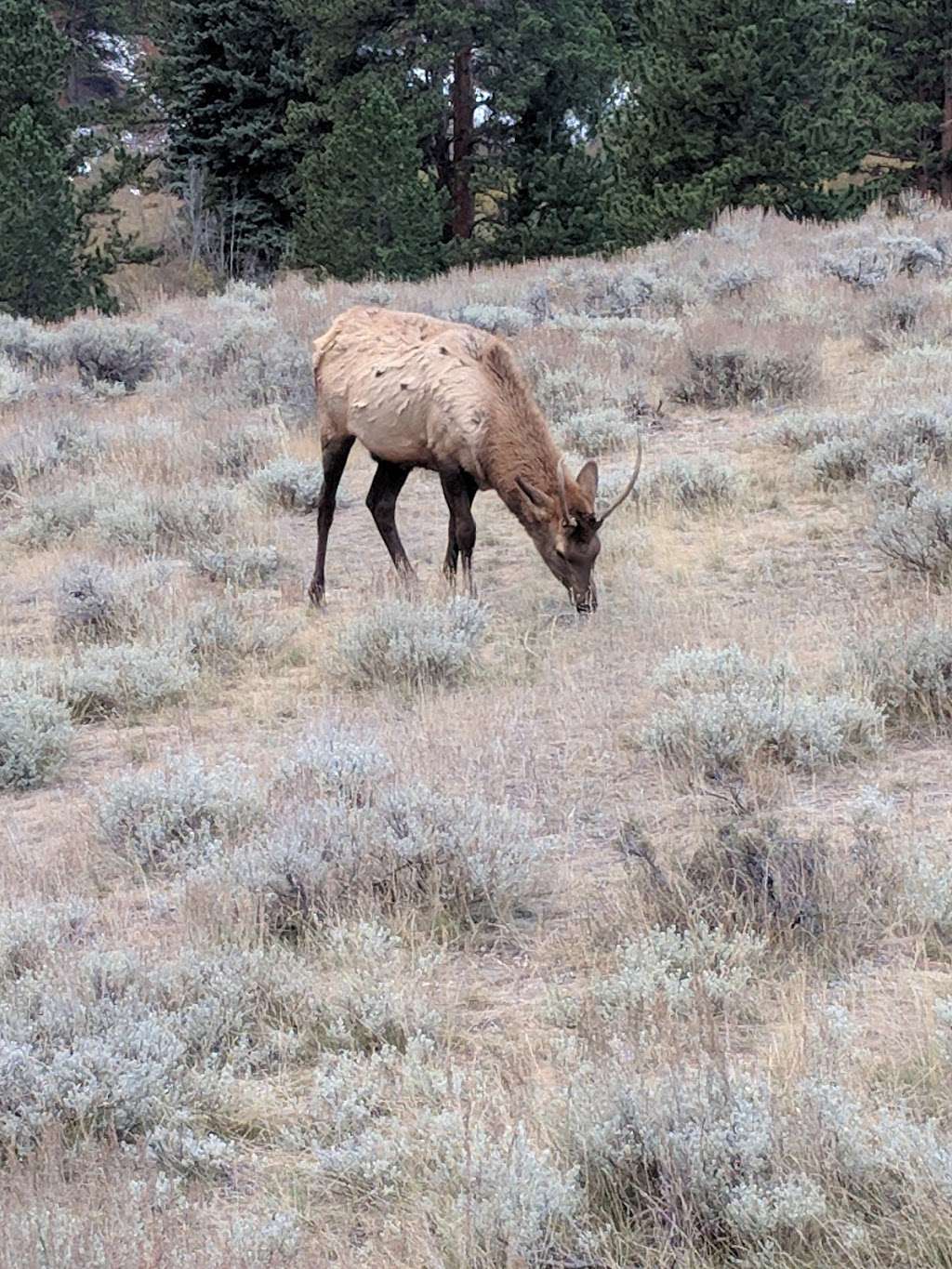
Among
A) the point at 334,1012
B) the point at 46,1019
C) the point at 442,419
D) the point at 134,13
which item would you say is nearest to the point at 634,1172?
the point at 334,1012

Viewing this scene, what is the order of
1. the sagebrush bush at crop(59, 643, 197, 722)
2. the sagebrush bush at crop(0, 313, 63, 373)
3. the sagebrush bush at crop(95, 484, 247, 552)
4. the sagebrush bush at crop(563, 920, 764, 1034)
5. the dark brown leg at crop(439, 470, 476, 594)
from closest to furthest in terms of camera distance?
1. the sagebrush bush at crop(563, 920, 764, 1034)
2. the sagebrush bush at crop(59, 643, 197, 722)
3. the dark brown leg at crop(439, 470, 476, 594)
4. the sagebrush bush at crop(95, 484, 247, 552)
5. the sagebrush bush at crop(0, 313, 63, 373)

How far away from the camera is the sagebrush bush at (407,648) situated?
771cm

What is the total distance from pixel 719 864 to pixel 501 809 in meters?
0.86

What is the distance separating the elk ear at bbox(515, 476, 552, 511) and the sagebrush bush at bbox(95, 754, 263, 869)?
3.46m

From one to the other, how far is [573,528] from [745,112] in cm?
2048

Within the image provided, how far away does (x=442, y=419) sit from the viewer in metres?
9.14

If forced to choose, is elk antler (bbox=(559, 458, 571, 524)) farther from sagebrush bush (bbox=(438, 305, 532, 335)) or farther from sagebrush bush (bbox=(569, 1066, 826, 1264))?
sagebrush bush (bbox=(438, 305, 532, 335))

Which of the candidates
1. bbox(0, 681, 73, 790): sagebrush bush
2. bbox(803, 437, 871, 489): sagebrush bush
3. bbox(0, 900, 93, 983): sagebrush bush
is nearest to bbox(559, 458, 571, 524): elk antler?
bbox(803, 437, 871, 489): sagebrush bush

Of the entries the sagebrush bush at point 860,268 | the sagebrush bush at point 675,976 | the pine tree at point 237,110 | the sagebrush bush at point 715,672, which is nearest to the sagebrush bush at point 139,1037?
the sagebrush bush at point 675,976

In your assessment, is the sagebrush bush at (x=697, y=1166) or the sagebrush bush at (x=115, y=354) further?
the sagebrush bush at (x=115, y=354)

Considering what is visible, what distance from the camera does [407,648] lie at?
7.68 metres

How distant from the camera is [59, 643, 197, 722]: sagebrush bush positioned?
768cm

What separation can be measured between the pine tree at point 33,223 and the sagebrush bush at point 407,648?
18909 millimetres

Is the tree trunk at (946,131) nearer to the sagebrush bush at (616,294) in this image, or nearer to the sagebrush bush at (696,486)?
the sagebrush bush at (616,294)
